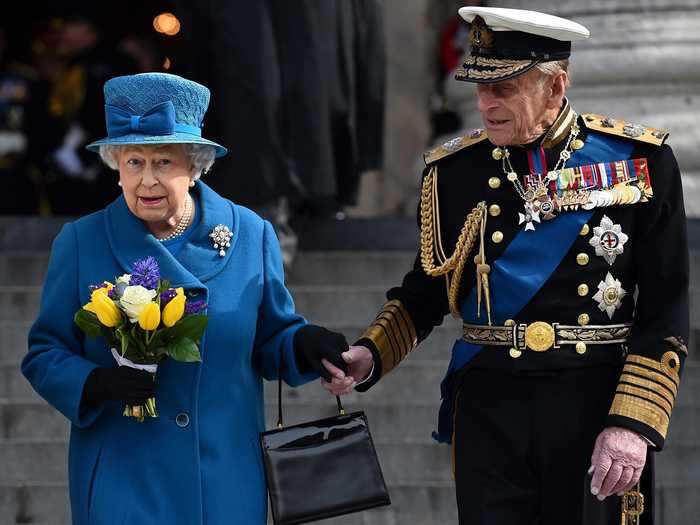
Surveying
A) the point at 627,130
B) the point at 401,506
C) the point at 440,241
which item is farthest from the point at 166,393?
the point at 401,506

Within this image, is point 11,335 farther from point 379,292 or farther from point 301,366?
point 301,366

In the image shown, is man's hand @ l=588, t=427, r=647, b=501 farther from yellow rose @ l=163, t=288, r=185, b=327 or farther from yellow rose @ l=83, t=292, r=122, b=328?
yellow rose @ l=83, t=292, r=122, b=328

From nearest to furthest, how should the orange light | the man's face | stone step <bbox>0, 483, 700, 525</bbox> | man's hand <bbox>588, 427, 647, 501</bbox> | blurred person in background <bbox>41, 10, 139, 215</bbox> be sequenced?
man's hand <bbox>588, 427, 647, 501</bbox> → the man's face → stone step <bbox>0, 483, 700, 525</bbox> → the orange light → blurred person in background <bbox>41, 10, 139, 215</bbox>

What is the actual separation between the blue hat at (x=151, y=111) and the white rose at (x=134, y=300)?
0.39 m

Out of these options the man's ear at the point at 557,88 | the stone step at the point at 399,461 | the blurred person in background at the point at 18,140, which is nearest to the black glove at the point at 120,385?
the man's ear at the point at 557,88

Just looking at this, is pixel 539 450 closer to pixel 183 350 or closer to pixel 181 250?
pixel 183 350

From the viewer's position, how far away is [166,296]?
4.43m

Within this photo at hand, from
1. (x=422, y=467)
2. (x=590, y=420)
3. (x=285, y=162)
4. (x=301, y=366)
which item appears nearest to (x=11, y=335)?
(x=285, y=162)

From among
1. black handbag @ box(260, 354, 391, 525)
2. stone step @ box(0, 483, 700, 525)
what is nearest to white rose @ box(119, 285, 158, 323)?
black handbag @ box(260, 354, 391, 525)

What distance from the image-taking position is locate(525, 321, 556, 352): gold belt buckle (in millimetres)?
4549

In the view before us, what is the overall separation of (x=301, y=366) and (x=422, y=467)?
7.42 feet

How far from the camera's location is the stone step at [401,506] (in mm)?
6559

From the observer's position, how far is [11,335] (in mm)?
7863

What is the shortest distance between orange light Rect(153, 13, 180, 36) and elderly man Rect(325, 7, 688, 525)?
4.30 m
